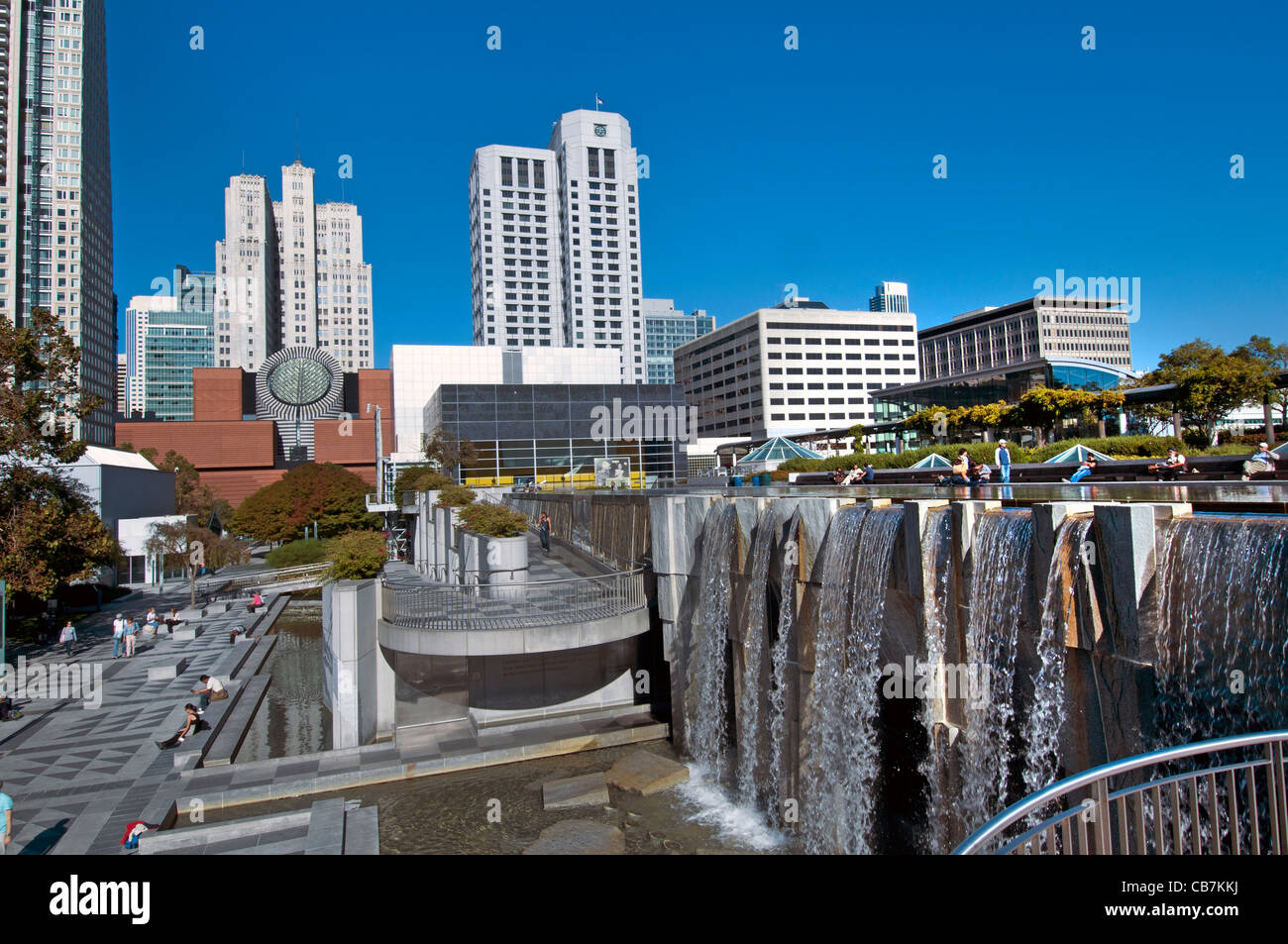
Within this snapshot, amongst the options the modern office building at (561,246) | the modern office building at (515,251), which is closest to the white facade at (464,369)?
the modern office building at (561,246)

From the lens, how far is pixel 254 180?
14288cm

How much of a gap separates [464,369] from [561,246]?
5302cm

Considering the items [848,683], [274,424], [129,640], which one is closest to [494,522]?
[848,683]

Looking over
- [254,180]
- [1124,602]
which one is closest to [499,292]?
[254,180]

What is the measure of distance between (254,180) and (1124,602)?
168693 millimetres

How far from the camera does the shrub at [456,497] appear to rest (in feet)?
96.8

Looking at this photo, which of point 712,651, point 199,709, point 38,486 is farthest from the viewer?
point 38,486

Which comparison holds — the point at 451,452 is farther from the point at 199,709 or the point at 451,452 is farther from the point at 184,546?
the point at 199,709

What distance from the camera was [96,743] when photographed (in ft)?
53.9

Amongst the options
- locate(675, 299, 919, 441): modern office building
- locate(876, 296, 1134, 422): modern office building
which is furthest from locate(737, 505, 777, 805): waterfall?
locate(675, 299, 919, 441): modern office building

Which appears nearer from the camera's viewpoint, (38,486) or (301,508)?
(38,486)

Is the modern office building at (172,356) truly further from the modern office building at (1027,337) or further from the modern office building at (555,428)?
the modern office building at (1027,337)

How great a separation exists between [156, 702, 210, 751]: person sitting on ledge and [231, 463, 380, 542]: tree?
38.5m
